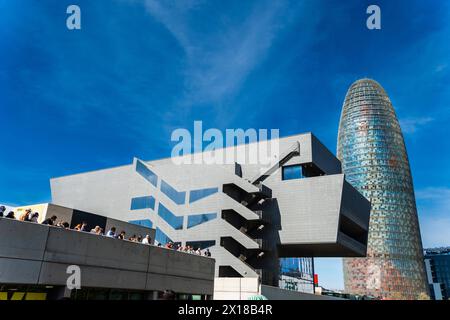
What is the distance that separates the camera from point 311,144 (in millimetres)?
56125

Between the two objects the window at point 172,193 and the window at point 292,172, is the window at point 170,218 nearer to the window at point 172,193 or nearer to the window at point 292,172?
the window at point 172,193

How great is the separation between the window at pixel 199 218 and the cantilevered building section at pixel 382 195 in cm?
11214

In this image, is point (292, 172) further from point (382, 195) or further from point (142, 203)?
point (382, 195)

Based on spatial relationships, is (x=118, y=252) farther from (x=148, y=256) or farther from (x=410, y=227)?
(x=410, y=227)

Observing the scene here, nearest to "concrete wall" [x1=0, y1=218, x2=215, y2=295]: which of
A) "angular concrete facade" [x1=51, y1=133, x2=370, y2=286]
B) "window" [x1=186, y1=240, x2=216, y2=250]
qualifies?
"window" [x1=186, y1=240, x2=216, y2=250]

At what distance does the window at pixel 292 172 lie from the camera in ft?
186

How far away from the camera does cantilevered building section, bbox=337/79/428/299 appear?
14138 cm

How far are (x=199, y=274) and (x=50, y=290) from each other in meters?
13.7

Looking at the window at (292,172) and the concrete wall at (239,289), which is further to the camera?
the window at (292,172)

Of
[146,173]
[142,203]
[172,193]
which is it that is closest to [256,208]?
[172,193]

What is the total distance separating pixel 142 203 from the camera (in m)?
65.0

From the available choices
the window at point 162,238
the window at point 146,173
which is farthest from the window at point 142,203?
the window at point 162,238

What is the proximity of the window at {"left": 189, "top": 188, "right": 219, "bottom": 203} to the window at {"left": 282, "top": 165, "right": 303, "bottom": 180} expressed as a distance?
38.8 ft

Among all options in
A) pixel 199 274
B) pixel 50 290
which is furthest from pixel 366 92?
pixel 50 290
